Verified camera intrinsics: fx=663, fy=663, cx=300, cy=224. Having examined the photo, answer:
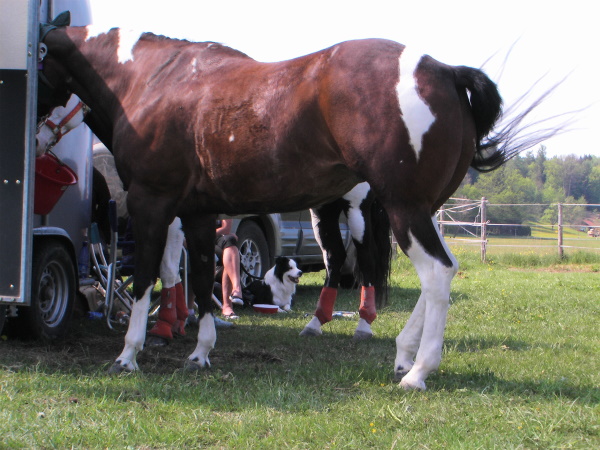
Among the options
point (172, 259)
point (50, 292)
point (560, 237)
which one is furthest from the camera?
point (560, 237)

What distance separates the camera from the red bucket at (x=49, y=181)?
483 cm

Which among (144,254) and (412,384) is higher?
(144,254)

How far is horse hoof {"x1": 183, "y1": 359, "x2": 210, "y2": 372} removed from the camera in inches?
167

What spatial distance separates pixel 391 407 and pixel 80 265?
370 cm

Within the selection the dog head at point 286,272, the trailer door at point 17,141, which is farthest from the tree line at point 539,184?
the trailer door at point 17,141

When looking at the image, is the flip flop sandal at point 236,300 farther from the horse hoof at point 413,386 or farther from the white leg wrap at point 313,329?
the horse hoof at point 413,386

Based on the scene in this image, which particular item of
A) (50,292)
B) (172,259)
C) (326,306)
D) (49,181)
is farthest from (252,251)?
(49,181)

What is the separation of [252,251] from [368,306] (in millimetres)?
3771

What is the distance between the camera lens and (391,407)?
3.23 metres

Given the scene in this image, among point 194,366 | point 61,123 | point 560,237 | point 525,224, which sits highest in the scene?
point 61,123

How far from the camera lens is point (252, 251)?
31.7 feet

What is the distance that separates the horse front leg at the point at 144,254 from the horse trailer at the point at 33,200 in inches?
25.0

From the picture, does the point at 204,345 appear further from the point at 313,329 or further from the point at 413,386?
the point at 313,329

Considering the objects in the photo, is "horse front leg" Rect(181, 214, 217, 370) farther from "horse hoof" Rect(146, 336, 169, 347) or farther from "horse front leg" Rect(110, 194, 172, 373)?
"horse hoof" Rect(146, 336, 169, 347)
